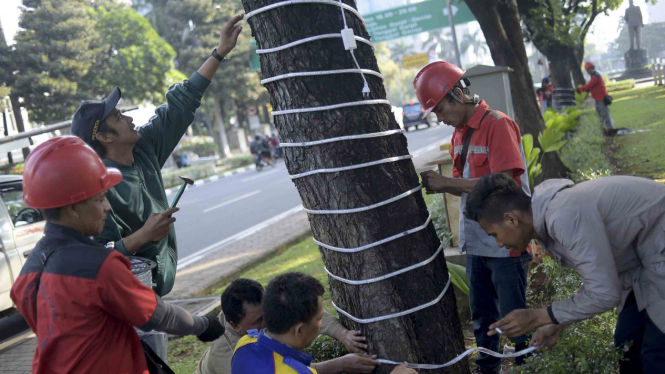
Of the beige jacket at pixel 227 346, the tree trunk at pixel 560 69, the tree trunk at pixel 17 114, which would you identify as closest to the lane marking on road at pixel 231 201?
the tree trunk at pixel 17 114

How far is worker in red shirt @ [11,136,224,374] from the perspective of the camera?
1768 millimetres

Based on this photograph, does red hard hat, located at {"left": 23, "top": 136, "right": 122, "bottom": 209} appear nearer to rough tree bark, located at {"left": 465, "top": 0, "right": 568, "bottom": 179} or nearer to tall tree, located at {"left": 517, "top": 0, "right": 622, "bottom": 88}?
rough tree bark, located at {"left": 465, "top": 0, "right": 568, "bottom": 179}

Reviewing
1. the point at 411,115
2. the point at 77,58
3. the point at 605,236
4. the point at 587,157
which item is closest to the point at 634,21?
the point at 411,115

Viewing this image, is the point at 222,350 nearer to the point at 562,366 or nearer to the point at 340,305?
the point at 340,305

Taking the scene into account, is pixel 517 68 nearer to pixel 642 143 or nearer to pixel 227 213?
pixel 642 143

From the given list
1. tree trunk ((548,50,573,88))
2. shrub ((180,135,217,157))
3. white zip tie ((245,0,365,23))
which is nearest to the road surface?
white zip tie ((245,0,365,23))

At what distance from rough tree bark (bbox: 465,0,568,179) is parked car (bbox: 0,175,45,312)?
6.15 meters

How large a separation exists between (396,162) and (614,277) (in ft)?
3.40

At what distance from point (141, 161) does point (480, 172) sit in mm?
1720

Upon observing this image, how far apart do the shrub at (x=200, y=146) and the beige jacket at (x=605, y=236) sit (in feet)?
115

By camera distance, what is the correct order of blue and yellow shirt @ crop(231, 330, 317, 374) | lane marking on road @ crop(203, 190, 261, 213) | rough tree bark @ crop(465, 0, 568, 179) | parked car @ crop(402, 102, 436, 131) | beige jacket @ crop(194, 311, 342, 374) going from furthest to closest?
1. parked car @ crop(402, 102, 436, 131)
2. lane marking on road @ crop(203, 190, 261, 213)
3. rough tree bark @ crop(465, 0, 568, 179)
4. beige jacket @ crop(194, 311, 342, 374)
5. blue and yellow shirt @ crop(231, 330, 317, 374)

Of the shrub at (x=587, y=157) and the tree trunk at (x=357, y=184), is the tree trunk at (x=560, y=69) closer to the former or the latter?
the shrub at (x=587, y=157)

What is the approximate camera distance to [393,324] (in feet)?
8.48

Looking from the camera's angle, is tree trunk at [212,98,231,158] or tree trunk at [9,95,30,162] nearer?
tree trunk at [9,95,30,162]
